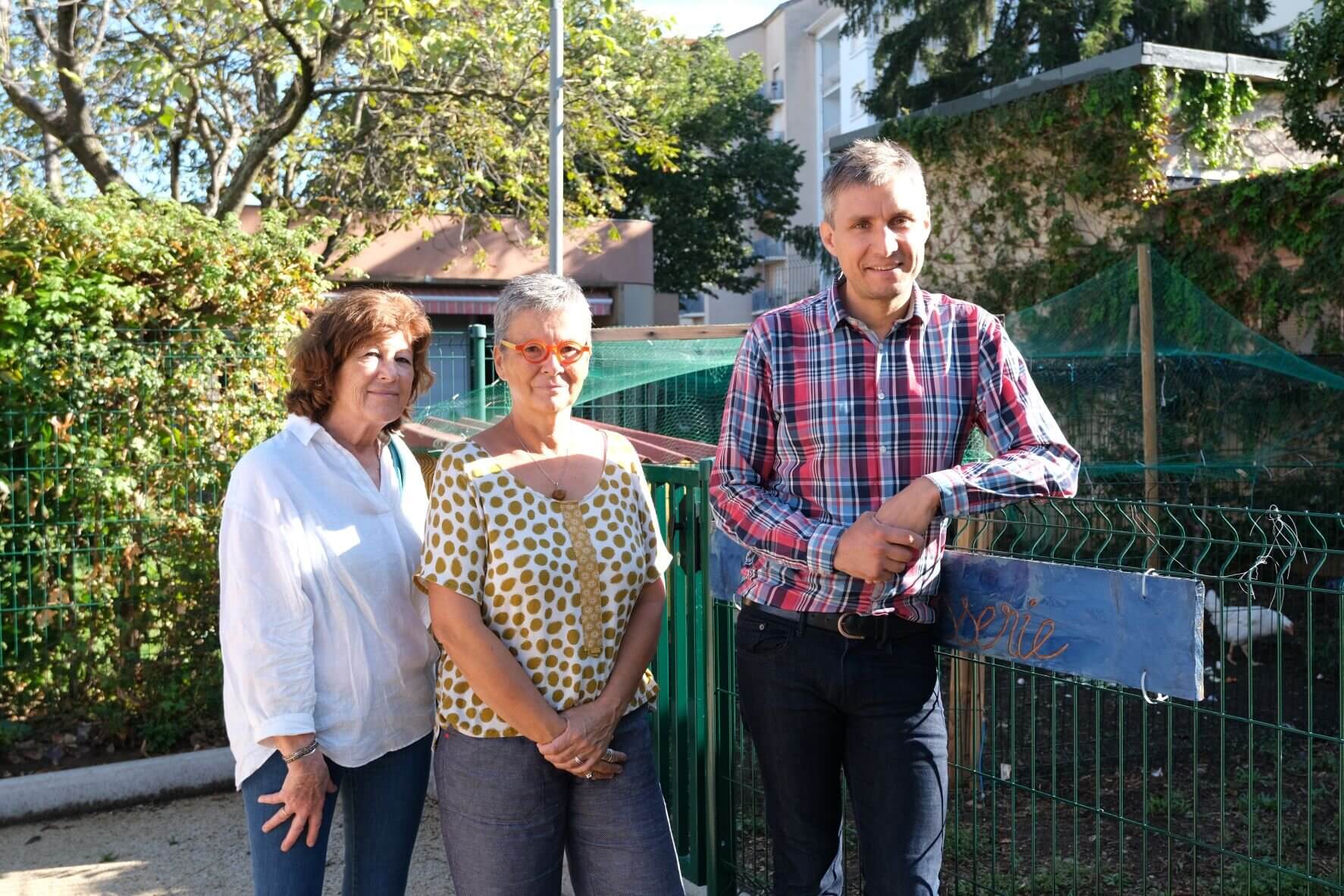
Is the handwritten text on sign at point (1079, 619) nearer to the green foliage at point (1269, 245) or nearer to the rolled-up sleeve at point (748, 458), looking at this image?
the rolled-up sleeve at point (748, 458)

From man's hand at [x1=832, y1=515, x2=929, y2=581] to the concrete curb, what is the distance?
13.4 ft

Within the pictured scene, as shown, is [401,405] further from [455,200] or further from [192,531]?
[455,200]

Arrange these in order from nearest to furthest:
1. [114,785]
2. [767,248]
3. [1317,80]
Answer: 1. [114,785]
2. [1317,80]
3. [767,248]

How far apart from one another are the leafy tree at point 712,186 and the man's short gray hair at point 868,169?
98.6 ft

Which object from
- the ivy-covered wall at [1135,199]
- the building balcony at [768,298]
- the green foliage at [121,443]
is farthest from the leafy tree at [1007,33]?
the green foliage at [121,443]

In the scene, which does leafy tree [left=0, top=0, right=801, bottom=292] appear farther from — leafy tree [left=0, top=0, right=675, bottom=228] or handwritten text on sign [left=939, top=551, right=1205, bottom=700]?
handwritten text on sign [left=939, top=551, right=1205, bottom=700]

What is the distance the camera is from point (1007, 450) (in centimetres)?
235

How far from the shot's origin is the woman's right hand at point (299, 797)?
2.44 m

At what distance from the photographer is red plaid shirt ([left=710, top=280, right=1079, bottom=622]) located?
91.8 inches

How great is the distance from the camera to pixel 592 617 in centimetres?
248

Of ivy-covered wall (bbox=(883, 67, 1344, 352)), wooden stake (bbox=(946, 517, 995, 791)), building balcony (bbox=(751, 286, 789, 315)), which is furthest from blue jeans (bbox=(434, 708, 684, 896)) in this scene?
building balcony (bbox=(751, 286, 789, 315))

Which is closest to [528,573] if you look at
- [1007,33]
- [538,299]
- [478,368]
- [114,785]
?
[538,299]

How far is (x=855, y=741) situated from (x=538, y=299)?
1.05m

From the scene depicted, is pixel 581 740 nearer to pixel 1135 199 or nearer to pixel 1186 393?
pixel 1186 393
